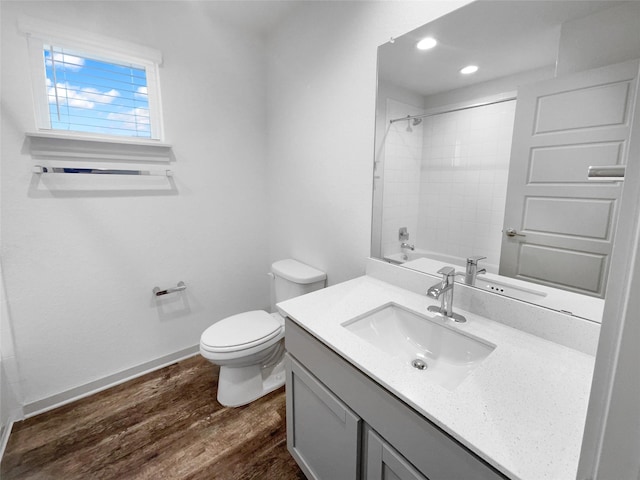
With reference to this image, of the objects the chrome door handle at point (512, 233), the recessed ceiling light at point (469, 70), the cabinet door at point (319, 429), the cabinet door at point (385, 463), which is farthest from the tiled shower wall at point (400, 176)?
the cabinet door at point (385, 463)

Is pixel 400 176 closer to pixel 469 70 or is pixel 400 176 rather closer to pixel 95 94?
pixel 469 70

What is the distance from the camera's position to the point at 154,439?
1526 millimetres

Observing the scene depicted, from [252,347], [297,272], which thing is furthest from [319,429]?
[297,272]

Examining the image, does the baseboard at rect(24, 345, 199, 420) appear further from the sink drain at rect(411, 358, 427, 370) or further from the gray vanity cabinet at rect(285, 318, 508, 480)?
the sink drain at rect(411, 358, 427, 370)

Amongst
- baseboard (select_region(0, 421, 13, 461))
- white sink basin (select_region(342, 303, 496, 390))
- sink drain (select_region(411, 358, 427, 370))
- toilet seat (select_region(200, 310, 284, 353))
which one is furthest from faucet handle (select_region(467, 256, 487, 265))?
baseboard (select_region(0, 421, 13, 461))

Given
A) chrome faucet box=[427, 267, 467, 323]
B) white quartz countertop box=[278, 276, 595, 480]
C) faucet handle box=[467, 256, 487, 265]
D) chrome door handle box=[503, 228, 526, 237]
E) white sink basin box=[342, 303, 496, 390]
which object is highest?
chrome door handle box=[503, 228, 526, 237]

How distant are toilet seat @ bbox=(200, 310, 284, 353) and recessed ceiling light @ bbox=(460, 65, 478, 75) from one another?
5.13ft

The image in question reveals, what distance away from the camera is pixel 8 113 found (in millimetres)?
1443

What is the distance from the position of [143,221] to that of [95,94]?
2.48ft

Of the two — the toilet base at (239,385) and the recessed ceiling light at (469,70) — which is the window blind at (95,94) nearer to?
the toilet base at (239,385)

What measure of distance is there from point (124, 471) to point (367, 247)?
1.56 metres

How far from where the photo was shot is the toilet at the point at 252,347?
63.8 inches

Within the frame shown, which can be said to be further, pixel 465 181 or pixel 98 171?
pixel 98 171

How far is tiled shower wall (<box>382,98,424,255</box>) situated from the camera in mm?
1343
